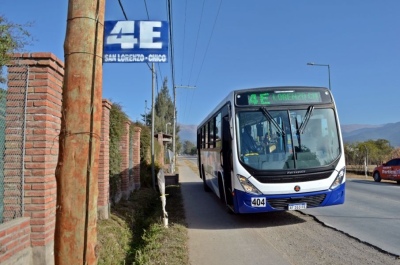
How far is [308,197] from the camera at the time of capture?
7.59 metres

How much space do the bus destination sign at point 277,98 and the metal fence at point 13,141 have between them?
4804 mm

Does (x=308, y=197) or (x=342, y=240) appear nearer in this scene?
(x=342, y=240)

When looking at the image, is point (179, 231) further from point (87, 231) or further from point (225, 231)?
point (87, 231)

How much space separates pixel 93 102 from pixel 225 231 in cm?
602

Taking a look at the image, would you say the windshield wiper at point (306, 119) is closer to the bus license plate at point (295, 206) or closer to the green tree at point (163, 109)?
the bus license plate at point (295, 206)

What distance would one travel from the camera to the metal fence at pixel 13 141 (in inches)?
183

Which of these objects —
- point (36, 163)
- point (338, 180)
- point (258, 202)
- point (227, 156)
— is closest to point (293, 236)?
point (258, 202)

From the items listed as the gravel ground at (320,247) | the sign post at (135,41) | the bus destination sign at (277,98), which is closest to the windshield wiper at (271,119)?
the bus destination sign at (277,98)

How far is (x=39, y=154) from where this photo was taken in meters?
4.75

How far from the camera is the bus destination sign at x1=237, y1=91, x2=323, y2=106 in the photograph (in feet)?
26.8

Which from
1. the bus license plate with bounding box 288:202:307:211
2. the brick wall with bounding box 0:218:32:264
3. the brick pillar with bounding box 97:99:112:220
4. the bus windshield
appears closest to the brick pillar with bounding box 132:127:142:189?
the brick pillar with bounding box 97:99:112:220

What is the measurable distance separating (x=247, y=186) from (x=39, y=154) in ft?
14.3

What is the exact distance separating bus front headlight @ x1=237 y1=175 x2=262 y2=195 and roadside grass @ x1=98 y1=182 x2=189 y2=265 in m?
1.64

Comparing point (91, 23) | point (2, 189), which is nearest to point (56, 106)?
point (2, 189)
